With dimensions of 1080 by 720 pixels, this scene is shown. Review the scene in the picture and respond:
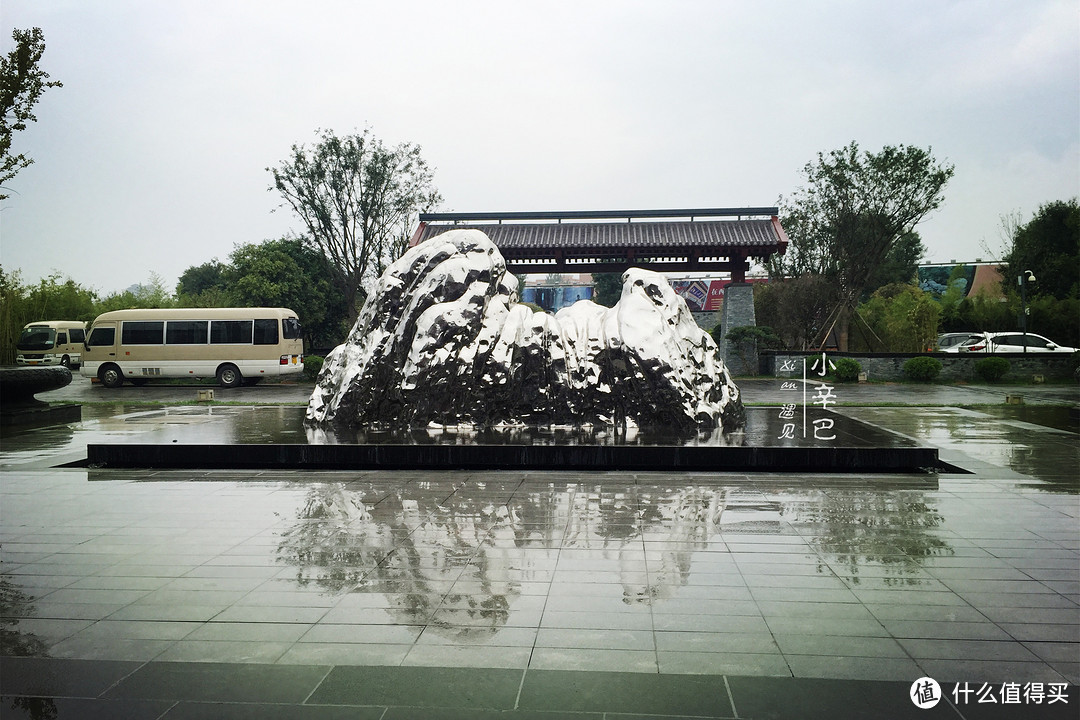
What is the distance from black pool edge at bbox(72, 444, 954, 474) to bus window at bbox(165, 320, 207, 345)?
1316 cm

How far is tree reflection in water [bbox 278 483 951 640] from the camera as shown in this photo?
3900 millimetres

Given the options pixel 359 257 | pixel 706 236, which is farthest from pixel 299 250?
pixel 706 236

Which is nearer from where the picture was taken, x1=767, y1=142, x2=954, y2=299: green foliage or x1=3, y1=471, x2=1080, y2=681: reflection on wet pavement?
x1=3, y1=471, x2=1080, y2=681: reflection on wet pavement

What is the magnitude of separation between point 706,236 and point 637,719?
22.1m

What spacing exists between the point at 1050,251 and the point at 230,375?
29719mm

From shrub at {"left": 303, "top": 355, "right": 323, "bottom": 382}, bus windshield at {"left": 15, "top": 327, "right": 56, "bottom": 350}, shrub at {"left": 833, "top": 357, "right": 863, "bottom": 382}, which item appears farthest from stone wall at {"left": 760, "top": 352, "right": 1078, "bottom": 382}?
bus windshield at {"left": 15, "top": 327, "right": 56, "bottom": 350}

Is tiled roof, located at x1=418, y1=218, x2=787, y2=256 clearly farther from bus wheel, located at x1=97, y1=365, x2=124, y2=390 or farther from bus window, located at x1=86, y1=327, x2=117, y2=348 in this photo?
bus wheel, located at x1=97, y1=365, x2=124, y2=390

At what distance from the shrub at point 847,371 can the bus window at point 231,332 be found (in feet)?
51.0

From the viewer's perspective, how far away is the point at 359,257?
25016 mm

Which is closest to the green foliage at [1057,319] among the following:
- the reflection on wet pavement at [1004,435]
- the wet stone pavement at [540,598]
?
the reflection on wet pavement at [1004,435]

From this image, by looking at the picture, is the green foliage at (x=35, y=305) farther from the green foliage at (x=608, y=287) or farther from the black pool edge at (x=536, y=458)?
the green foliage at (x=608, y=287)

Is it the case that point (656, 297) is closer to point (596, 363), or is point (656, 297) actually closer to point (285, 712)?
point (596, 363)

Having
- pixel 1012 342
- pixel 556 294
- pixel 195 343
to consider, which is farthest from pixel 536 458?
pixel 556 294

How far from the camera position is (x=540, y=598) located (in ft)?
12.3
